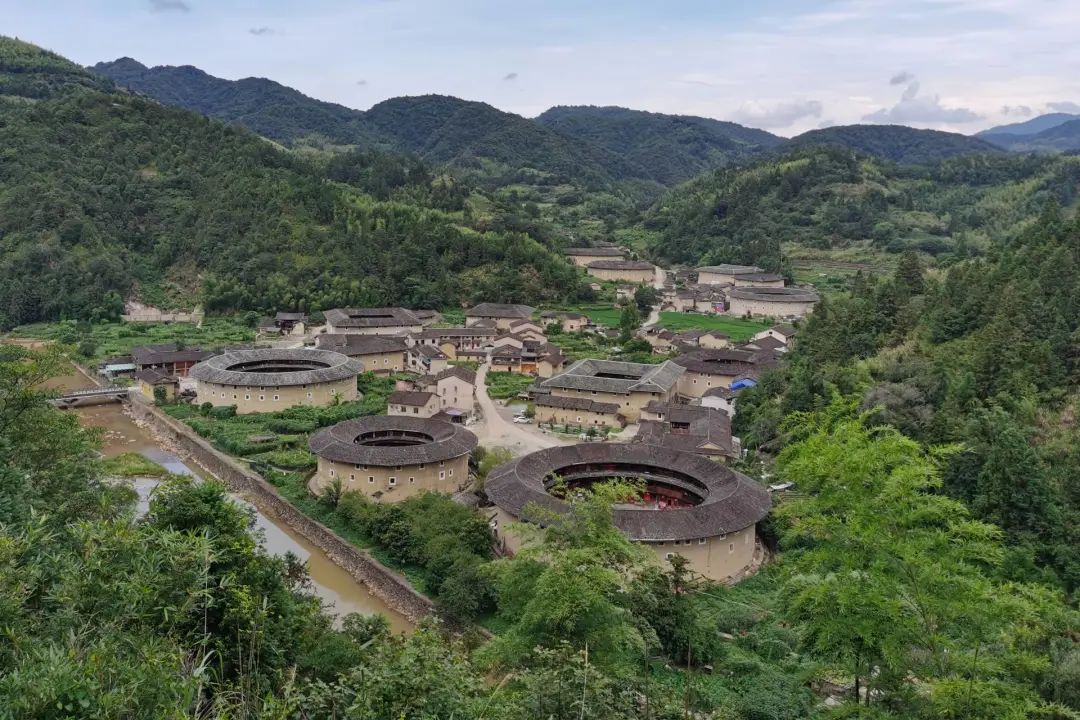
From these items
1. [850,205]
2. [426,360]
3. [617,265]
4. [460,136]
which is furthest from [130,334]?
[460,136]

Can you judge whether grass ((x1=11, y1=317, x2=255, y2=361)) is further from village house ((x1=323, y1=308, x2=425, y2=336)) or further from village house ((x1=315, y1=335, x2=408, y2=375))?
village house ((x1=315, y1=335, x2=408, y2=375))

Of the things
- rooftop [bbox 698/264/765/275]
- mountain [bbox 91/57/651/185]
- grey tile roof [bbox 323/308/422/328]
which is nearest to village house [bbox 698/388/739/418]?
grey tile roof [bbox 323/308/422/328]

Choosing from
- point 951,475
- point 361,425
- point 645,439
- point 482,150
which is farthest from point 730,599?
point 482,150

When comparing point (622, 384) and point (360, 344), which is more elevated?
point (360, 344)

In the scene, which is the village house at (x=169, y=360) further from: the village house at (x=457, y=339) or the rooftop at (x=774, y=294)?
the rooftop at (x=774, y=294)

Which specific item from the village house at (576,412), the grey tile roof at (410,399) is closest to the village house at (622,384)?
the village house at (576,412)

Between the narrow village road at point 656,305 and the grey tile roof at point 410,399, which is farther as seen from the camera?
the narrow village road at point 656,305

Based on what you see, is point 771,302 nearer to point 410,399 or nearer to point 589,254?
point 589,254
